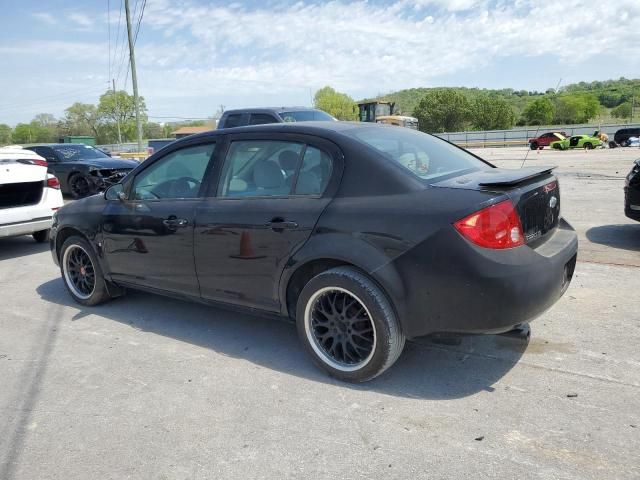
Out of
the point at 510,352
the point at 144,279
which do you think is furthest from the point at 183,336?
the point at 510,352

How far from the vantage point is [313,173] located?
3438 millimetres

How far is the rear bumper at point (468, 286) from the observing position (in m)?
2.80

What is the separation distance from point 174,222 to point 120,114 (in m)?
91.8

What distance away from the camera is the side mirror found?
4.51m

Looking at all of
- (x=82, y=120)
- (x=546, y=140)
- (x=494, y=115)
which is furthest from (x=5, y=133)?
(x=546, y=140)

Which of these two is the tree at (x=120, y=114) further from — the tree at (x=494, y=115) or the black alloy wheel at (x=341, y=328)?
the black alloy wheel at (x=341, y=328)

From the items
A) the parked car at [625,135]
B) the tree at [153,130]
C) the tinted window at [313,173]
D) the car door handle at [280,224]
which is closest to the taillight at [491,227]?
the tinted window at [313,173]

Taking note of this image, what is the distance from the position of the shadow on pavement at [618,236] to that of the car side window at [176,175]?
5.39 meters

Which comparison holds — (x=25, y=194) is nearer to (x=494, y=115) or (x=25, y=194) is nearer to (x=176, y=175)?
(x=176, y=175)

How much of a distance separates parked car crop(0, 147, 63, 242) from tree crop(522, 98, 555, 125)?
89532mm

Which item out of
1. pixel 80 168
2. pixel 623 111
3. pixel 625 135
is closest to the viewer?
pixel 80 168

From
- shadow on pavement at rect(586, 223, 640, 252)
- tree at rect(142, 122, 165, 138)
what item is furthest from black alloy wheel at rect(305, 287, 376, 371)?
tree at rect(142, 122, 165, 138)

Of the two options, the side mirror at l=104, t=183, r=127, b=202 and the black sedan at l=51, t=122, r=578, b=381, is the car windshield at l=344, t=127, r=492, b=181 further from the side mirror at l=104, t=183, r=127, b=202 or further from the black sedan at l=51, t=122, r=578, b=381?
the side mirror at l=104, t=183, r=127, b=202

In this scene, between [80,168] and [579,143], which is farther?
[579,143]
